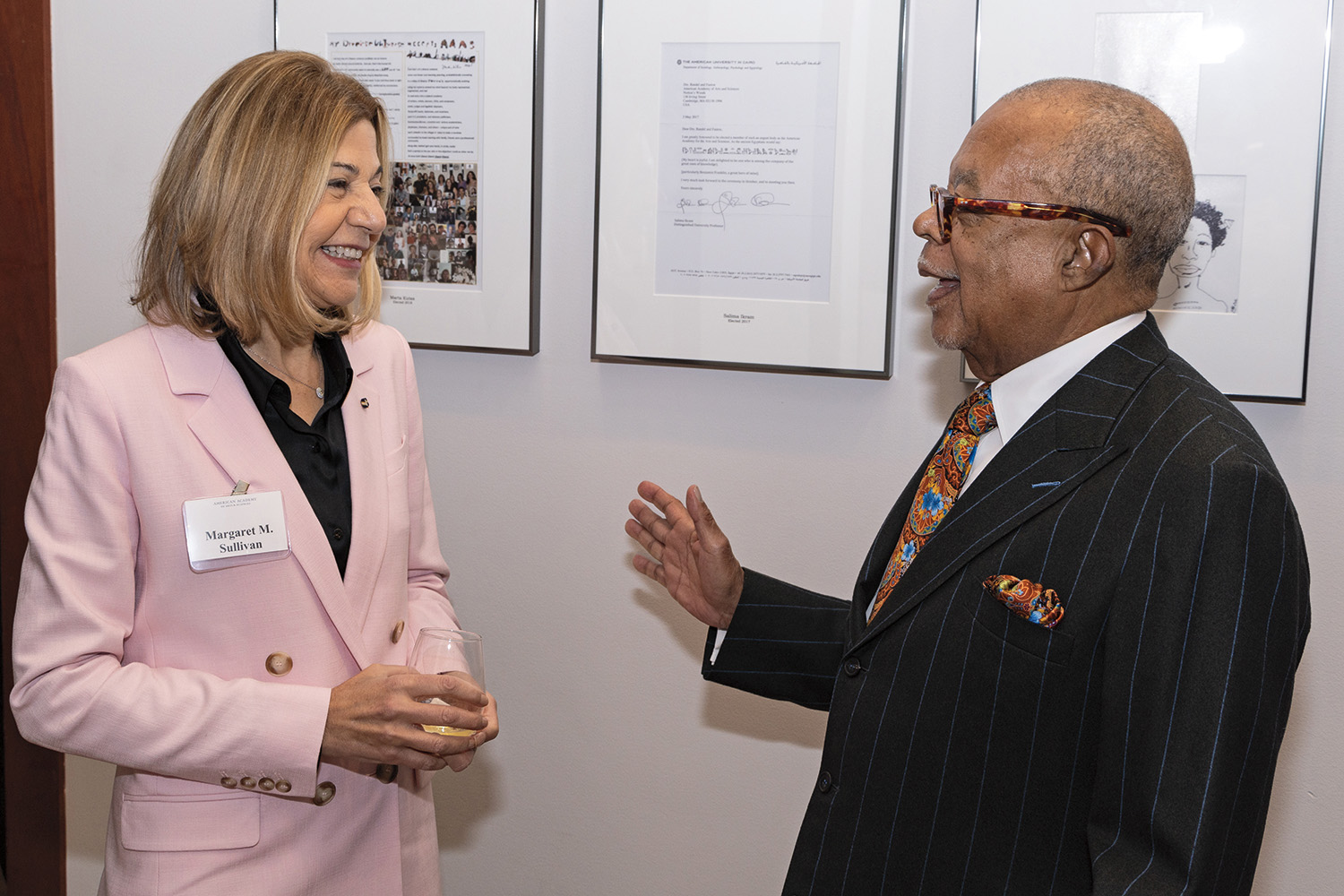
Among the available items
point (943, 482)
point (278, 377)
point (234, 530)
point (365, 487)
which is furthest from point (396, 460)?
point (943, 482)

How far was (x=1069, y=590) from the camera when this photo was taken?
1258 mm

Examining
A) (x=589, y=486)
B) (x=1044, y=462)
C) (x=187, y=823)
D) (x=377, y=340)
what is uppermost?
(x=377, y=340)

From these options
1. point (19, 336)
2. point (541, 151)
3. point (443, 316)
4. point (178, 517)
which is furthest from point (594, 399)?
point (19, 336)

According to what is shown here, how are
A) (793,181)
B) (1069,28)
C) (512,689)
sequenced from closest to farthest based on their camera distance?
(1069,28) < (793,181) < (512,689)

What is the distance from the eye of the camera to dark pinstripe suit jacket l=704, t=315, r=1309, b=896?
44.3 inches

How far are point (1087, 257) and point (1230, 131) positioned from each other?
0.90 meters

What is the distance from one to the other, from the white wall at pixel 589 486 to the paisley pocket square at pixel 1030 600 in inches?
38.7

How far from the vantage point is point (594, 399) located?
2.46 meters

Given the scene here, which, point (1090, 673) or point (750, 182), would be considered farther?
point (750, 182)

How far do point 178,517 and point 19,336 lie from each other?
5.11 feet

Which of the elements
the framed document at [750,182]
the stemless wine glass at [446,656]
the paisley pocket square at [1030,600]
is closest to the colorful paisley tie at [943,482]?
the paisley pocket square at [1030,600]

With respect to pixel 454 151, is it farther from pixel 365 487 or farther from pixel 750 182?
pixel 365 487

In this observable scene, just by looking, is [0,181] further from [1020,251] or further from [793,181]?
[1020,251]
